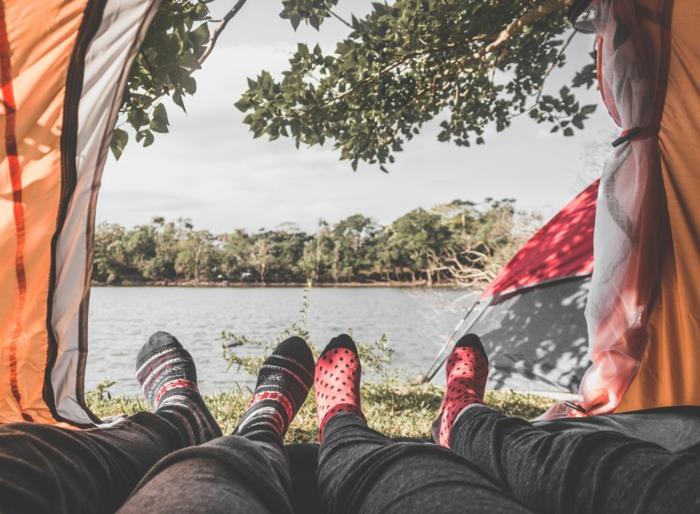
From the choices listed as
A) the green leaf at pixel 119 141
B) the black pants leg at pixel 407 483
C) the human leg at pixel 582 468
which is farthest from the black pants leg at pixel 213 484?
the green leaf at pixel 119 141

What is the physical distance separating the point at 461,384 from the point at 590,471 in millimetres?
1100

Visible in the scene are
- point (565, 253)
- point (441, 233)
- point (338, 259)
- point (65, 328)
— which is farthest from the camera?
point (338, 259)

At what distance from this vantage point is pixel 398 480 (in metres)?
0.81

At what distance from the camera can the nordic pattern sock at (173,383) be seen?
1.60 m

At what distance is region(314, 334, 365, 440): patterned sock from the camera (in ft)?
5.91

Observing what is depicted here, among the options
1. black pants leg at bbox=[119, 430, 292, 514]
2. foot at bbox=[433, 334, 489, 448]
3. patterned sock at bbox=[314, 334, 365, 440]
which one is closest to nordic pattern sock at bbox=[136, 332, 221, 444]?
patterned sock at bbox=[314, 334, 365, 440]

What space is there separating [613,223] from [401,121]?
238 cm

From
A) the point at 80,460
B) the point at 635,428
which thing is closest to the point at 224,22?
the point at 80,460

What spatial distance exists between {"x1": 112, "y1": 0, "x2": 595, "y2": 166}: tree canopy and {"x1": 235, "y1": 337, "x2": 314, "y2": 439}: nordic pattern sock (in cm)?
149

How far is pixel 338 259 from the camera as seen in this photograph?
28.9 m

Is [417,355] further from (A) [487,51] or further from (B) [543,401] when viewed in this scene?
(A) [487,51]

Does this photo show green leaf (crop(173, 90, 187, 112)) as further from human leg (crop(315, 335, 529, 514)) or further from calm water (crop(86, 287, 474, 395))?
calm water (crop(86, 287, 474, 395))

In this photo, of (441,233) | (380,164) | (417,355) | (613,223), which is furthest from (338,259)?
(613,223)

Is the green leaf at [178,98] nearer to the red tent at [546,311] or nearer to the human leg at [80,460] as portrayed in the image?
the human leg at [80,460]
